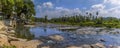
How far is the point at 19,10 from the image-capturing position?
127 meters

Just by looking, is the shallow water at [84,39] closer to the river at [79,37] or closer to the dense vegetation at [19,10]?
the river at [79,37]

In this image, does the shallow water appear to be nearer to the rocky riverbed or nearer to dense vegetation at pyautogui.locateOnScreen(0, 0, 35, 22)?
the rocky riverbed

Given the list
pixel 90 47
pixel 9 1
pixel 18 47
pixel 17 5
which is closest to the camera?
pixel 18 47

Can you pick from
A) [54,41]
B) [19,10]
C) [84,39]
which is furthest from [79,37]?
[19,10]

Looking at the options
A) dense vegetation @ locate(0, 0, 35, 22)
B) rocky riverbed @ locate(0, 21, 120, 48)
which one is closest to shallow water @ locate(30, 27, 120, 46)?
rocky riverbed @ locate(0, 21, 120, 48)

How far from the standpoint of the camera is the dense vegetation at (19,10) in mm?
100912

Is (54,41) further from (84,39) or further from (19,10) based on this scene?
(19,10)

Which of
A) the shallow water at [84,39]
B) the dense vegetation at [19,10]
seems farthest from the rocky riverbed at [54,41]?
the dense vegetation at [19,10]

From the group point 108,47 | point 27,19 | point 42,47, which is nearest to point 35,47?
point 42,47

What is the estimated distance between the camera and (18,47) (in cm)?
2986

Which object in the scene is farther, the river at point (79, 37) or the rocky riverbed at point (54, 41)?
the river at point (79, 37)

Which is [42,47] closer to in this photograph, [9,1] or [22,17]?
[9,1]

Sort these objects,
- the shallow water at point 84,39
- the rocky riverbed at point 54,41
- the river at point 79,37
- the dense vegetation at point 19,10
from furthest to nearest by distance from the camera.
Answer: the dense vegetation at point 19,10 < the shallow water at point 84,39 < the river at point 79,37 < the rocky riverbed at point 54,41

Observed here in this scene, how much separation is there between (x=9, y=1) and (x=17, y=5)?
23522 millimetres
